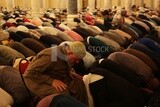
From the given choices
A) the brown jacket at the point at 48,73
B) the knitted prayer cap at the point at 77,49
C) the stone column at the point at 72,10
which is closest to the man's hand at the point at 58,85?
the brown jacket at the point at 48,73

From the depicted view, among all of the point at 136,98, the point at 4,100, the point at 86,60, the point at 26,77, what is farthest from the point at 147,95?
the point at 4,100

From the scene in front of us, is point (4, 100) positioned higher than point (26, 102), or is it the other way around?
point (4, 100)

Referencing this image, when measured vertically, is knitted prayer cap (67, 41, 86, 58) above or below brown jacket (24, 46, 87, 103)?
above

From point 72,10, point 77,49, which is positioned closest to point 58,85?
point 77,49

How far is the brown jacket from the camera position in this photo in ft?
11.5

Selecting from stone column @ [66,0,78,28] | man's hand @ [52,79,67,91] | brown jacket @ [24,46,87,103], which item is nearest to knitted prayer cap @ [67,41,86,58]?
brown jacket @ [24,46,87,103]

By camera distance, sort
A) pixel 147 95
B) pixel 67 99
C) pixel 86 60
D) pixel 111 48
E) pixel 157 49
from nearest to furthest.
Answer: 1. pixel 67 99
2. pixel 147 95
3. pixel 86 60
4. pixel 157 49
5. pixel 111 48

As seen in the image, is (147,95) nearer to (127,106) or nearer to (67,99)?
(127,106)

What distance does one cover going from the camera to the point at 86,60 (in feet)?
18.3

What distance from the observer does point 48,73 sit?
358 cm

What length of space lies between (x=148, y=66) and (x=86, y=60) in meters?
1.04

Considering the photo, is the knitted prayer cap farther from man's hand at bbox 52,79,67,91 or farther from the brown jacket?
man's hand at bbox 52,79,67,91

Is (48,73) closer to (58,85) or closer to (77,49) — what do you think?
(58,85)

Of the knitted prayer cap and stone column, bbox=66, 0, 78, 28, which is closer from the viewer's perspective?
the knitted prayer cap
